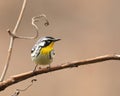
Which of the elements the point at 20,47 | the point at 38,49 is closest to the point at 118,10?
the point at 20,47

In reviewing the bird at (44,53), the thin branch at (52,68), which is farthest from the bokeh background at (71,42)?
the thin branch at (52,68)

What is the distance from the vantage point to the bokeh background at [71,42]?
6.95ft

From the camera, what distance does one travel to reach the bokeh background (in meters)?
2.12

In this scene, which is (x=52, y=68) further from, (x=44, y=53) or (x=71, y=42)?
(x=71, y=42)

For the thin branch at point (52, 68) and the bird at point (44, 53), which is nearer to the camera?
the thin branch at point (52, 68)

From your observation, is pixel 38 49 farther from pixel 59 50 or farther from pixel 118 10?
pixel 118 10

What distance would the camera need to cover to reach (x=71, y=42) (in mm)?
2215

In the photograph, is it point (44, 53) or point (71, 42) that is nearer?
point (44, 53)

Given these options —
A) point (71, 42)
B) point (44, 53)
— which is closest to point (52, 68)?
point (44, 53)

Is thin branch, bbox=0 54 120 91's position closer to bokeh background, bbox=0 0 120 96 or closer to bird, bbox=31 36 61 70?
bird, bbox=31 36 61 70

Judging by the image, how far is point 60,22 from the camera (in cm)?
221

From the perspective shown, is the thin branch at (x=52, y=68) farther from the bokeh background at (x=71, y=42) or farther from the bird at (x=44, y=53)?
the bokeh background at (x=71, y=42)

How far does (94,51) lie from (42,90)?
300mm

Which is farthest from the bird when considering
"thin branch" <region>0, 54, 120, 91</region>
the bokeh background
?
the bokeh background
